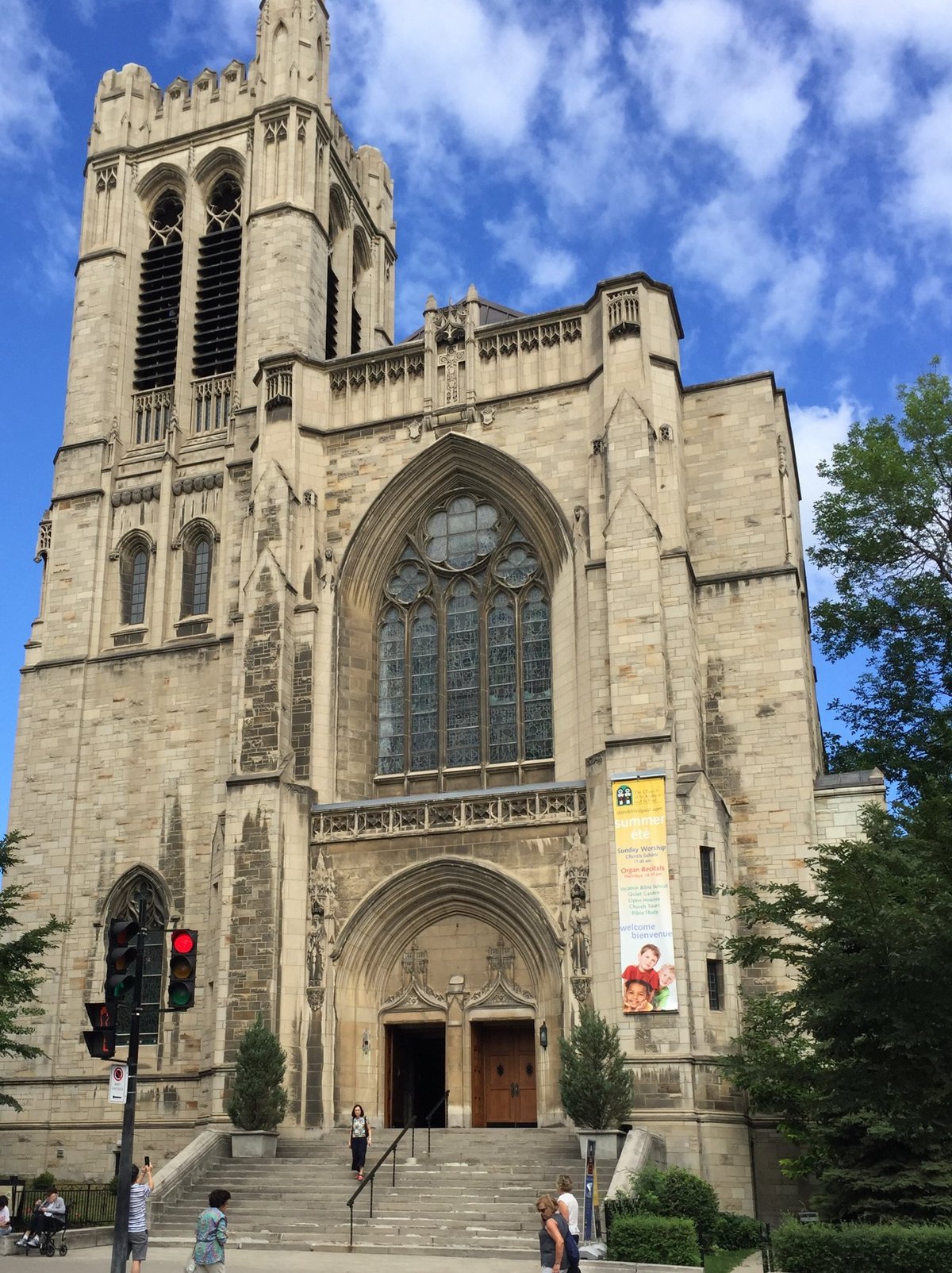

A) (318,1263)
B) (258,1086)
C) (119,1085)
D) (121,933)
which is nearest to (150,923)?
(258,1086)

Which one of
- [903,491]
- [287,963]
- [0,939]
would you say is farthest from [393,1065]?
[903,491]

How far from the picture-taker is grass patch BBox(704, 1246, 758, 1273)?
17.0 m

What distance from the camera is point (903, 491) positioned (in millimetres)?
31469

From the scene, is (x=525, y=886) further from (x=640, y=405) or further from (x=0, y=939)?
(x=0, y=939)

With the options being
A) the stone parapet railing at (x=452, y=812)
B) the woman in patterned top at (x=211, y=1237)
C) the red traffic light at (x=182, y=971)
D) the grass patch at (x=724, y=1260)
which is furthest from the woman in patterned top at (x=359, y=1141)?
the red traffic light at (x=182, y=971)

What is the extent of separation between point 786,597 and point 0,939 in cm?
1769

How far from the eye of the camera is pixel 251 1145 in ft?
75.3

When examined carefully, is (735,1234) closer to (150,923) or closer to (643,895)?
(643,895)

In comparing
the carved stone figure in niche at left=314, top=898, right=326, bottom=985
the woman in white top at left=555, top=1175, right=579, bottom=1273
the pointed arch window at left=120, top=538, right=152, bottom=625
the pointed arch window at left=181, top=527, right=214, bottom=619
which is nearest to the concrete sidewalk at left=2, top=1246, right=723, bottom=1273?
the woman in white top at left=555, top=1175, right=579, bottom=1273

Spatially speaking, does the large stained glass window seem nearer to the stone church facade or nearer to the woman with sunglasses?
the stone church facade

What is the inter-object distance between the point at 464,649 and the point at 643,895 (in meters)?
7.14

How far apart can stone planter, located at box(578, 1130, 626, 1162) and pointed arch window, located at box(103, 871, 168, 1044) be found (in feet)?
31.2

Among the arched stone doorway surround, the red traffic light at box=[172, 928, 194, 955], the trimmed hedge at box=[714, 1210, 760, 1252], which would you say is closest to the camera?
the red traffic light at box=[172, 928, 194, 955]

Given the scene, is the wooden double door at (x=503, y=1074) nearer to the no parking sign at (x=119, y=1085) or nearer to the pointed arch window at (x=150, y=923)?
the pointed arch window at (x=150, y=923)
